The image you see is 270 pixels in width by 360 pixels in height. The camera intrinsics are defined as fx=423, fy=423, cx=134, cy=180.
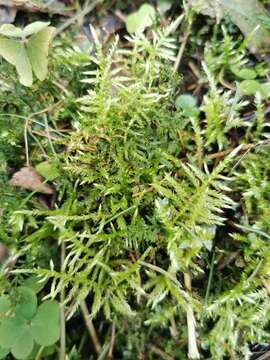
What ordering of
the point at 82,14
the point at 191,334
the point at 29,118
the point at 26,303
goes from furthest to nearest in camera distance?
the point at 82,14 < the point at 29,118 < the point at 26,303 < the point at 191,334

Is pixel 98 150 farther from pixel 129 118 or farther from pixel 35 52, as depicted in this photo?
pixel 35 52

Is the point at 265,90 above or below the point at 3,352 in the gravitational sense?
above

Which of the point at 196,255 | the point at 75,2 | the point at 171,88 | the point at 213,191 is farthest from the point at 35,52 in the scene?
the point at 196,255

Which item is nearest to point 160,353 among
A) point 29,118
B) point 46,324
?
point 46,324

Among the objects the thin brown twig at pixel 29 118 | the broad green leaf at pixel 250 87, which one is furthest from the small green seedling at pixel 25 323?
the broad green leaf at pixel 250 87

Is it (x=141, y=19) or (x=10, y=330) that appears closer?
(x=10, y=330)

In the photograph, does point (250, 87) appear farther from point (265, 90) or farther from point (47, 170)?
point (47, 170)

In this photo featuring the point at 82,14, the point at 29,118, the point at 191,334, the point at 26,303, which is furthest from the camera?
the point at 82,14

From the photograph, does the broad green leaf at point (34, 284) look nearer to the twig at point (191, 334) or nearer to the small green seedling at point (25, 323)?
the small green seedling at point (25, 323)
